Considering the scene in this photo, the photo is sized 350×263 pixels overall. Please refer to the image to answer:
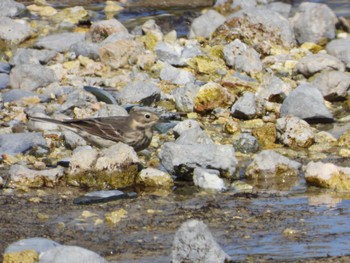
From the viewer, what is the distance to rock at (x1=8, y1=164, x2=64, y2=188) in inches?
366

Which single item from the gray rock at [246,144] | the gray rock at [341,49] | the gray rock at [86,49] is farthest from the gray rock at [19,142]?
the gray rock at [341,49]

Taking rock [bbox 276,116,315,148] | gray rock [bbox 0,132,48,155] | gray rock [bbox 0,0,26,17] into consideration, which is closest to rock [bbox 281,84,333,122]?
rock [bbox 276,116,315,148]

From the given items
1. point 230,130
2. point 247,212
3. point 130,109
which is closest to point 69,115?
point 130,109

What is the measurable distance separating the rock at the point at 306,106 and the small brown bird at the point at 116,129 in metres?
1.90

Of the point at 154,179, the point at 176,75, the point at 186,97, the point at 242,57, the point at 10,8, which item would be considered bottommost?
the point at 10,8

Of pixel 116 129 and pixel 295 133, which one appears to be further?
pixel 295 133

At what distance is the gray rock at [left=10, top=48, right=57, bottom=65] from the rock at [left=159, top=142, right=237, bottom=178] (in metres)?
4.72

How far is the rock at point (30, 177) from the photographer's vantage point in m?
9.30

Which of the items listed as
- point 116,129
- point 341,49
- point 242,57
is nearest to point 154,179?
point 116,129

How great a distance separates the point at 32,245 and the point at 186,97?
17.1 ft

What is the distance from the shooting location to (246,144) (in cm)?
1069

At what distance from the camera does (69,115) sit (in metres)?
12.0

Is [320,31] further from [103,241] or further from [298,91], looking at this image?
[103,241]

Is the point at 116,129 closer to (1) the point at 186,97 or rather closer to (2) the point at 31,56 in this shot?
(1) the point at 186,97
